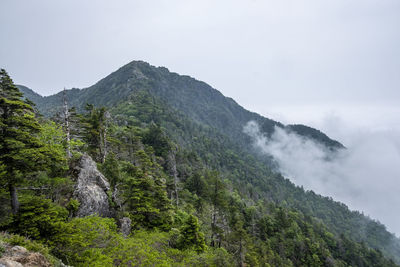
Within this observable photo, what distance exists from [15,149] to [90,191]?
27.5 ft

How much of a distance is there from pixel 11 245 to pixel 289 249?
2953 inches

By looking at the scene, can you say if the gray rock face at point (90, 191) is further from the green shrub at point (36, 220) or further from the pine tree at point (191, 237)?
the pine tree at point (191, 237)

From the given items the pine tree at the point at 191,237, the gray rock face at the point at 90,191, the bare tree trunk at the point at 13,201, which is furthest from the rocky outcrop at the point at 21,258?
the pine tree at the point at 191,237

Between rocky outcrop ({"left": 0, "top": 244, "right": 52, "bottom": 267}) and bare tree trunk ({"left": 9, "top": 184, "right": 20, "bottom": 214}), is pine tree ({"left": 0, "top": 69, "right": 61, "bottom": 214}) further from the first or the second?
rocky outcrop ({"left": 0, "top": 244, "right": 52, "bottom": 267})

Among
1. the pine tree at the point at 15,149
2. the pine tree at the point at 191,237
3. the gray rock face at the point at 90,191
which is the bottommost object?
the pine tree at the point at 191,237

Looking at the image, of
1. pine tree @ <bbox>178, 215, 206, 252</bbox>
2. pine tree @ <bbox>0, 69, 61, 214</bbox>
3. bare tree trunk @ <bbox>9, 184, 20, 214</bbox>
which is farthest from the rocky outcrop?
pine tree @ <bbox>178, 215, 206, 252</bbox>

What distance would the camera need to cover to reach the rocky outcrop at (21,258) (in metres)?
6.37

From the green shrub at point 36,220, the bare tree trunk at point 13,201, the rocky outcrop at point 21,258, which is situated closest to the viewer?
the rocky outcrop at point 21,258

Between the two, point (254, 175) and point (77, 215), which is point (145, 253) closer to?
point (77, 215)

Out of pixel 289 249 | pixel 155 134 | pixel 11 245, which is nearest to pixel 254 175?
pixel 289 249

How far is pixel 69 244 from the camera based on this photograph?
422 inches

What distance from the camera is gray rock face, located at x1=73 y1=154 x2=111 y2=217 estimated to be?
16.7 m

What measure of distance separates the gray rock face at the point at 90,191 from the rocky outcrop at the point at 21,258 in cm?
910

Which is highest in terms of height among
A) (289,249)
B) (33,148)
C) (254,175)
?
(33,148)
